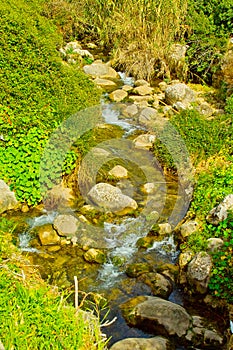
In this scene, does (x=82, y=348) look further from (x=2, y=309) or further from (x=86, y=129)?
(x=86, y=129)

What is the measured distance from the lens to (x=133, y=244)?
6969 millimetres

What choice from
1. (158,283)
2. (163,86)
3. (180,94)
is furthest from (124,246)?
(163,86)

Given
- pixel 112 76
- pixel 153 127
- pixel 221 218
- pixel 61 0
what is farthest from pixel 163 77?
pixel 221 218

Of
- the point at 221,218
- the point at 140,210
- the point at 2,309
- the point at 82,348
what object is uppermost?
→ the point at 2,309

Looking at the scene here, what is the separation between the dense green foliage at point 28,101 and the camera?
7.45 metres

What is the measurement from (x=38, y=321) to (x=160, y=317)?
1804mm

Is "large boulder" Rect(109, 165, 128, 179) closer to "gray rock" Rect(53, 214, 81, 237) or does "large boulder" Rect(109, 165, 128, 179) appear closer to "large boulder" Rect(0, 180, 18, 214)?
"gray rock" Rect(53, 214, 81, 237)

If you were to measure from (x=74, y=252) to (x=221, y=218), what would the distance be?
2250mm

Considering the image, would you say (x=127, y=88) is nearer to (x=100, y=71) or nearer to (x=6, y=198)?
(x=100, y=71)

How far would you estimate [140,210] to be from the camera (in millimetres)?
7707

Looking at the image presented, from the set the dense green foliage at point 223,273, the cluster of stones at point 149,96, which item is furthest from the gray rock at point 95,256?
the cluster of stones at point 149,96

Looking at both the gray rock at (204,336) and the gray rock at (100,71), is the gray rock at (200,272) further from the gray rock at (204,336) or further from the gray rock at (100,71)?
the gray rock at (100,71)

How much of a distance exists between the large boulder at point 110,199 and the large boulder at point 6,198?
1.31 metres

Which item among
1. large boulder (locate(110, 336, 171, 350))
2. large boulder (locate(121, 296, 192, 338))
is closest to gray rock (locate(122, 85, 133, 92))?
large boulder (locate(121, 296, 192, 338))
